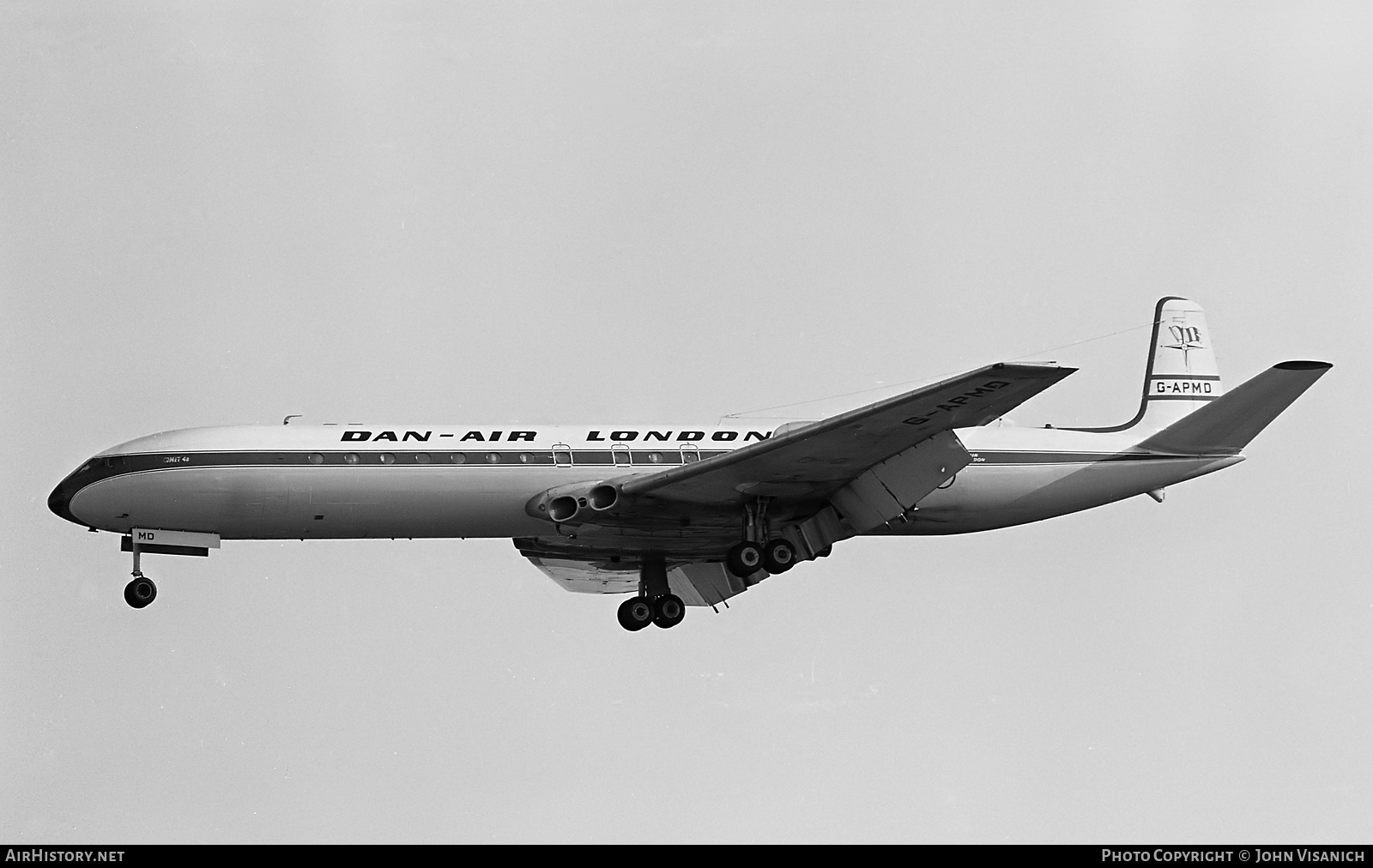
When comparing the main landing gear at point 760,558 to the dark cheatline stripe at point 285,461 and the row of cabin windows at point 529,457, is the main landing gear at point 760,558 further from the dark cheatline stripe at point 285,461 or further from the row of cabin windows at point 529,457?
the dark cheatline stripe at point 285,461

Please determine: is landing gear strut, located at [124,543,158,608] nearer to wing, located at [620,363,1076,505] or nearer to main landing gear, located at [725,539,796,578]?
wing, located at [620,363,1076,505]

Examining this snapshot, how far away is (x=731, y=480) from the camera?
30266 millimetres

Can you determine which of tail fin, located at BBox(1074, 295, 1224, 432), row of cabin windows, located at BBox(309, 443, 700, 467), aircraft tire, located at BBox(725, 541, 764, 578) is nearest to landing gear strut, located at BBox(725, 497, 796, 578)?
aircraft tire, located at BBox(725, 541, 764, 578)

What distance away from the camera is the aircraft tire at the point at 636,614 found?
111ft

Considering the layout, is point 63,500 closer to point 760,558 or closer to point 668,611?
point 668,611

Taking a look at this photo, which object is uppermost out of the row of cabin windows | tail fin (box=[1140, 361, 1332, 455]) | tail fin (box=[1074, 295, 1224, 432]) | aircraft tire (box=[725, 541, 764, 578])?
tail fin (box=[1074, 295, 1224, 432])

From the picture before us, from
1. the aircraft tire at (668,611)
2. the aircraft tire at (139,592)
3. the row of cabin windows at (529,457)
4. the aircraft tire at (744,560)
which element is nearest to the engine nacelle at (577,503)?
the row of cabin windows at (529,457)

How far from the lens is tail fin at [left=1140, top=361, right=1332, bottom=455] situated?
3109 centimetres

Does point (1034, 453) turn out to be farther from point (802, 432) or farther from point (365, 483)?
point (365, 483)

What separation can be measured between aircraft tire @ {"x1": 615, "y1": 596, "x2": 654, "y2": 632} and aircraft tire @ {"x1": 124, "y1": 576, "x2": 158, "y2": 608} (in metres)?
8.21
